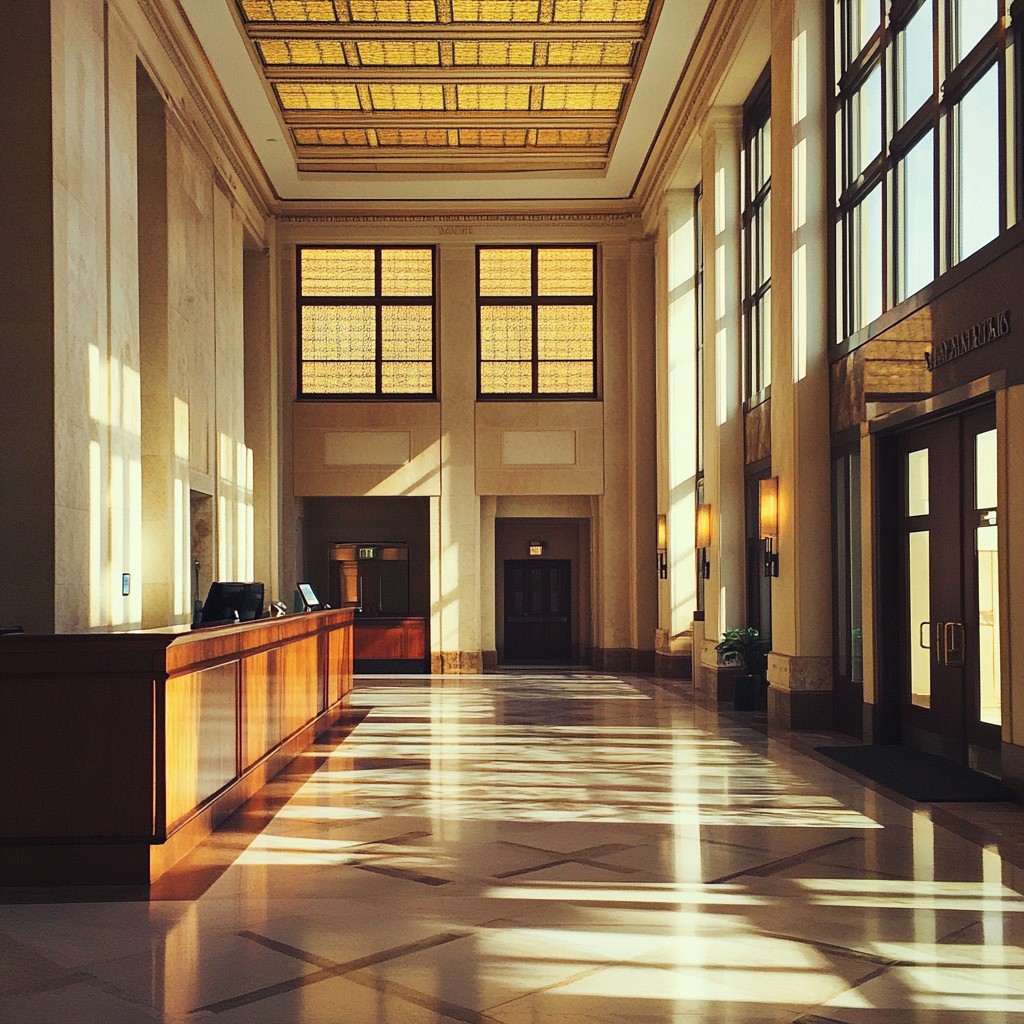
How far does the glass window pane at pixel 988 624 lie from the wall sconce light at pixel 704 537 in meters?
6.49

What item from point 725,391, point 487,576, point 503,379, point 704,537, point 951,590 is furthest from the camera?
point 487,576

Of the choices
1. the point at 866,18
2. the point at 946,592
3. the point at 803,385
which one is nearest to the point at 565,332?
the point at 803,385

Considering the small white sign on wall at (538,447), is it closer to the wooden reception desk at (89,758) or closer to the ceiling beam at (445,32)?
the ceiling beam at (445,32)

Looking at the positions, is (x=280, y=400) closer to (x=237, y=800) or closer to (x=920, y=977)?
(x=237, y=800)

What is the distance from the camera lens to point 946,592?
27.1 ft

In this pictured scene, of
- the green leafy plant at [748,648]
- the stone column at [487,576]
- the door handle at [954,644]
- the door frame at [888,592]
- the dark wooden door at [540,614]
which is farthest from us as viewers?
the dark wooden door at [540,614]

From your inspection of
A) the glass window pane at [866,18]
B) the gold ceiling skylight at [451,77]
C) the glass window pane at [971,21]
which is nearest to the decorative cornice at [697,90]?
the gold ceiling skylight at [451,77]

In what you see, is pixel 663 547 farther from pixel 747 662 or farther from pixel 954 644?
pixel 954 644

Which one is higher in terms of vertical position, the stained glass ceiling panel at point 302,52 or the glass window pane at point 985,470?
the stained glass ceiling panel at point 302,52

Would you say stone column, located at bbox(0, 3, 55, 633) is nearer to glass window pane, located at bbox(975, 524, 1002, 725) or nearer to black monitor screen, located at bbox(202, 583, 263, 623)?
black monitor screen, located at bbox(202, 583, 263, 623)

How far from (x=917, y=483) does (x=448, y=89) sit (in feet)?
30.0

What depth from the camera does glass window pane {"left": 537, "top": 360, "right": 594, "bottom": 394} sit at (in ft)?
63.3

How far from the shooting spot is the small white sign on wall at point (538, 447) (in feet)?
62.5

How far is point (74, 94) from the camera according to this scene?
929cm
